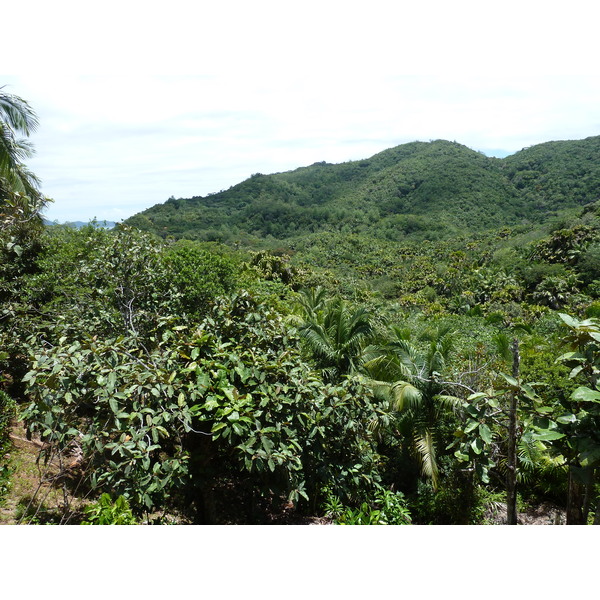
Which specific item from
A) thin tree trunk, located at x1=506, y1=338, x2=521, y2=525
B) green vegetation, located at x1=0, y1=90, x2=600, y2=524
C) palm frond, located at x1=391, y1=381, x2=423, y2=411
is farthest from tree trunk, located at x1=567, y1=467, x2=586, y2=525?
palm frond, located at x1=391, y1=381, x2=423, y2=411

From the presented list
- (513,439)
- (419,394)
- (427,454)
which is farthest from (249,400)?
(427,454)

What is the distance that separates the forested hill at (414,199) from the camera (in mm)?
84625

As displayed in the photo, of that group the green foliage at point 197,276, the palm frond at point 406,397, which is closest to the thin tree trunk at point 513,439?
the palm frond at point 406,397

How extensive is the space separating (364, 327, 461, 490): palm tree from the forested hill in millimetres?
65131

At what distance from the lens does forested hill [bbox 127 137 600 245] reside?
84625mm

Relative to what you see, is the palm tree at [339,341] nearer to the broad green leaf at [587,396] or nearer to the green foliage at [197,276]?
the green foliage at [197,276]

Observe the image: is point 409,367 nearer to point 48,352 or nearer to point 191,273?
point 191,273

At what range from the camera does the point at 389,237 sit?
3415 inches

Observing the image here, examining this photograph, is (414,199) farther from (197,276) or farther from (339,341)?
(197,276)

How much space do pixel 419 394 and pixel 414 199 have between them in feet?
342

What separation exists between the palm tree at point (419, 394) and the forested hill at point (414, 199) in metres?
65.1

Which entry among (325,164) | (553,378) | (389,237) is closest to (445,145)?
(325,164)

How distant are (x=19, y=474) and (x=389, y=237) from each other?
279ft

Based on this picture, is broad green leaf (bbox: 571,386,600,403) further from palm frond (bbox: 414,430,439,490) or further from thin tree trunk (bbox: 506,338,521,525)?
palm frond (bbox: 414,430,439,490)
